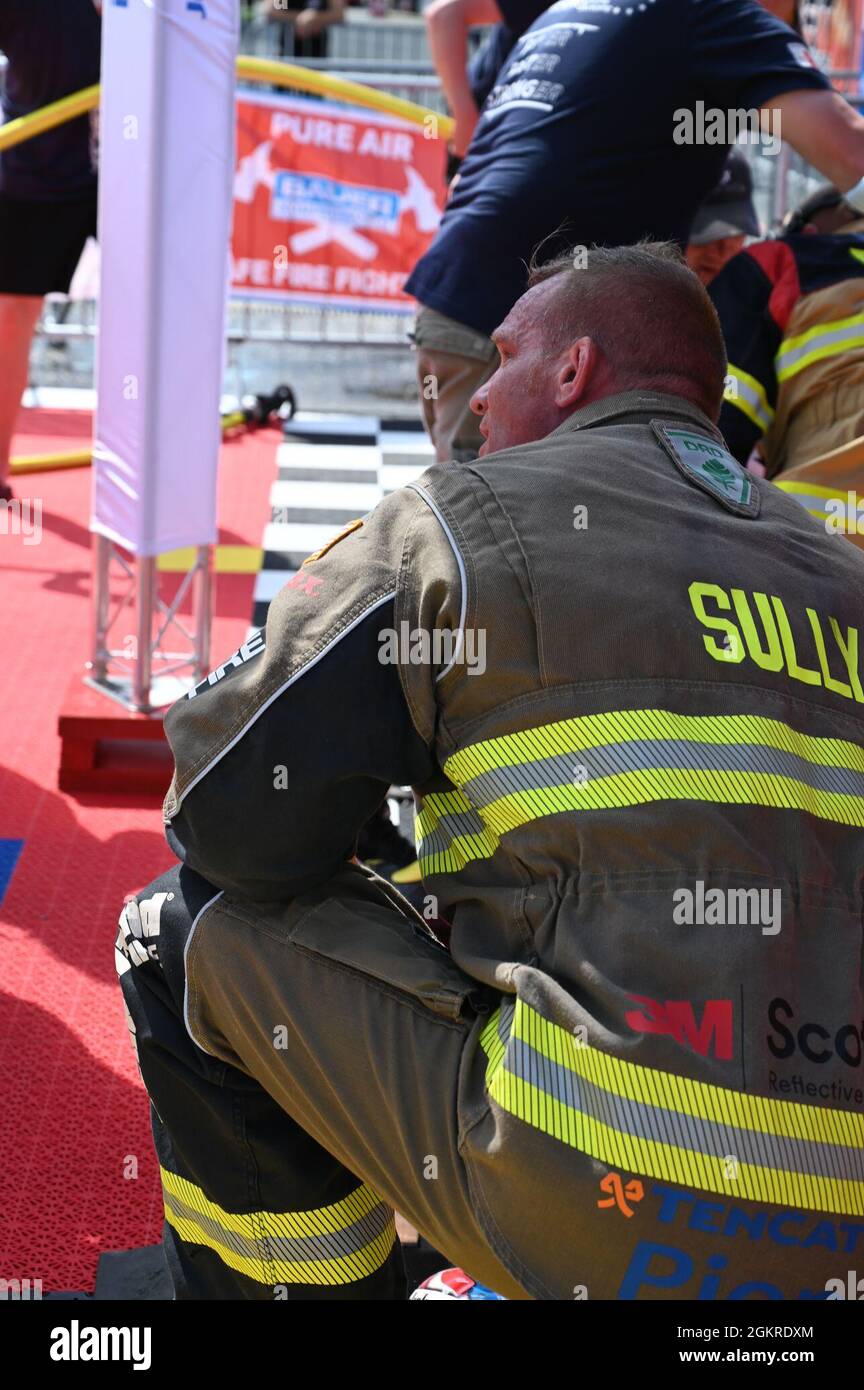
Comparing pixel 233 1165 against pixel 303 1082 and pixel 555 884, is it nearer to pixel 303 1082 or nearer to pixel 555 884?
pixel 303 1082

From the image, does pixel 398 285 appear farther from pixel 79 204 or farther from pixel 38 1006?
pixel 38 1006

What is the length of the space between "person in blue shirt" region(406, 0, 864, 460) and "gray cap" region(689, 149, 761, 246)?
1.52ft

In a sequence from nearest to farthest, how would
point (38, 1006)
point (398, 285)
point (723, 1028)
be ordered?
1. point (723, 1028)
2. point (38, 1006)
3. point (398, 285)

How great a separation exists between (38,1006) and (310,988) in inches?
40.5

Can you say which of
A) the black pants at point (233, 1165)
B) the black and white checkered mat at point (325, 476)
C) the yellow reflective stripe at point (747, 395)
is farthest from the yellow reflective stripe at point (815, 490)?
the black and white checkered mat at point (325, 476)

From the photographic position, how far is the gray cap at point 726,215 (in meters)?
3.44

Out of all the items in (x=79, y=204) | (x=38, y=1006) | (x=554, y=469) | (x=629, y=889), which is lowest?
(x=38, y=1006)

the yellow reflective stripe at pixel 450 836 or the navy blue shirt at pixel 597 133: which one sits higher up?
the navy blue shirt at pixel 597 133

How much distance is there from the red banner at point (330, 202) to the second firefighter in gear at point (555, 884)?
599cm

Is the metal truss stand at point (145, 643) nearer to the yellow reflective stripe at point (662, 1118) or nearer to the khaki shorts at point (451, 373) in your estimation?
the khaki shorts at point (451, 373)

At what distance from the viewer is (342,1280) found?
1.56 meters

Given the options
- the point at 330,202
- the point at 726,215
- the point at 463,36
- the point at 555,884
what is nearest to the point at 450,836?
the point at 555,884

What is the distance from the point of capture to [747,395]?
2588mm
